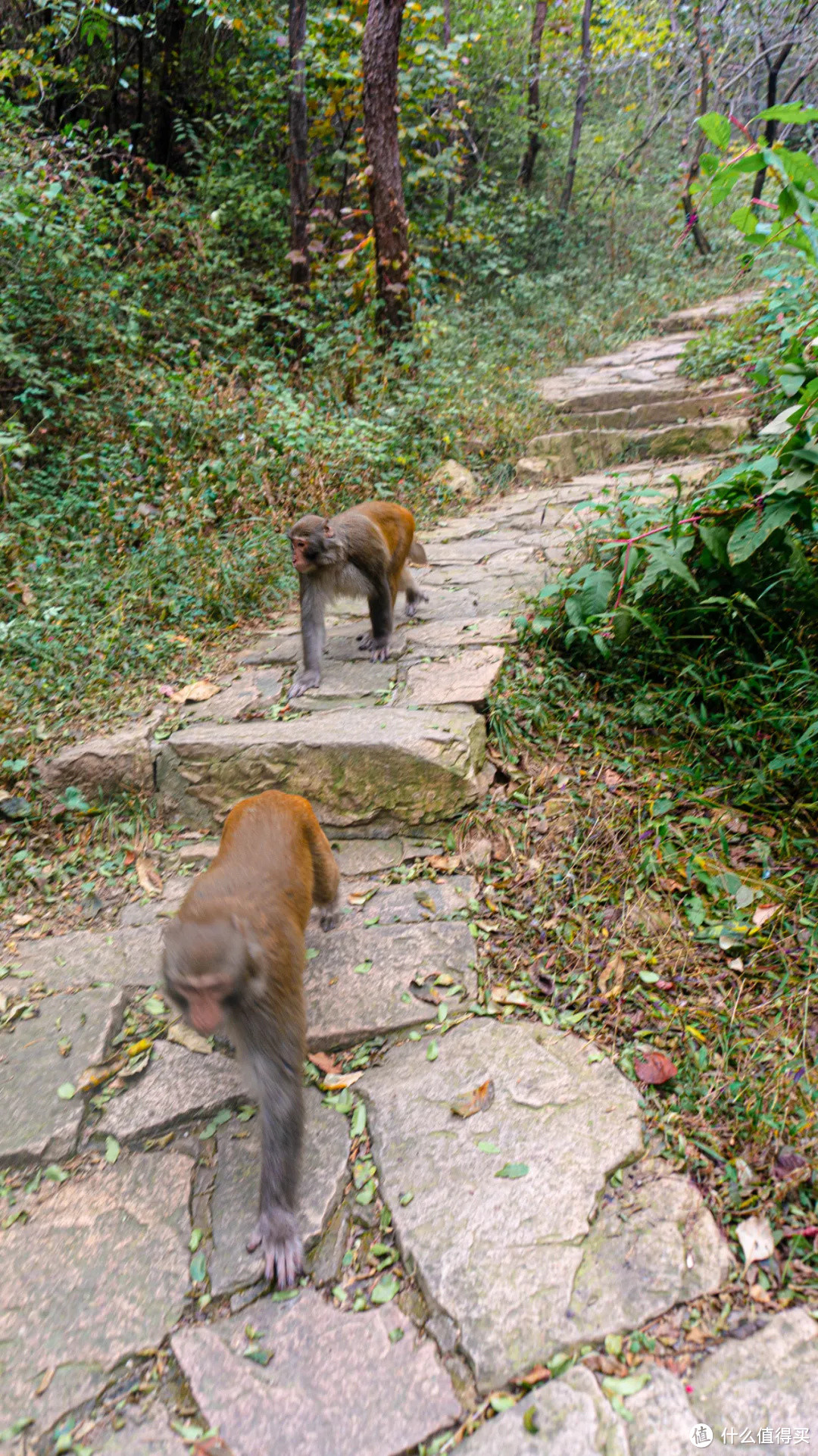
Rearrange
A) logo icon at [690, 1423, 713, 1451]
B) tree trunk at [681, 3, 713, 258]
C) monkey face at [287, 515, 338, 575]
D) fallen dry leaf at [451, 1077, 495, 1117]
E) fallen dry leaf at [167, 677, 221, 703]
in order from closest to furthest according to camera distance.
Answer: logo icon at [690, 1423, 713, 1451], fallen dry leaf at [451, 1077, 495, 1117], monkey face at [287, 515, 338, 575], fallen dry leaf at [167, 677, 221, 703], tree trunk at [681, 3, 713, 258]

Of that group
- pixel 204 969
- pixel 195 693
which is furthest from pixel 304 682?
pixel 204 969

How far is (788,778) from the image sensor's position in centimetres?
373

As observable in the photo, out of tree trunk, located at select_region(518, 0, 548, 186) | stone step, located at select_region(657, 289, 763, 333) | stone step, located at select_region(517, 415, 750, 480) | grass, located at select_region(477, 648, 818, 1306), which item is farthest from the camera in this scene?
tree trunk, located at select_region(518, 0, 548, 186)

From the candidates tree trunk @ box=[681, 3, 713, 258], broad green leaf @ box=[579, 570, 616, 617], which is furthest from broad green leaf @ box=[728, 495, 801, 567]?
tree trunk @ box=[681, 3, 713, 258]

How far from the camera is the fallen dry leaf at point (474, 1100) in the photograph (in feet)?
9.27

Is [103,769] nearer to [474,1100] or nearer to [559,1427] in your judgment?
[474,1100]

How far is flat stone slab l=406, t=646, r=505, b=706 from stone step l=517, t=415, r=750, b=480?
4.39 meters

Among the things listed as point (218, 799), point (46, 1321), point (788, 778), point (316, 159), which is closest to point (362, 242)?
point (316, 159)

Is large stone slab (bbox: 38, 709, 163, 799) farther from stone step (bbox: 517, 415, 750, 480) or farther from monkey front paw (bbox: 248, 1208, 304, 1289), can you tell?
stone step (bbox: 517, 415, 750, 480)

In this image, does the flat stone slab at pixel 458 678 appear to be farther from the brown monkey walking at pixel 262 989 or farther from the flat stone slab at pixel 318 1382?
the flat stone slab at pixel 318 1382

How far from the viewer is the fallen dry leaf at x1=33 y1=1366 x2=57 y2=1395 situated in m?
2.25

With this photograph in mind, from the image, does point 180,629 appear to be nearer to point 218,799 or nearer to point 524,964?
point 218,799

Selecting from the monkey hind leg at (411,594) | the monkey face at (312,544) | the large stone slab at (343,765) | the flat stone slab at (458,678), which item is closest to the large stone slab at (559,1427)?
the large stone slab at (343,765)

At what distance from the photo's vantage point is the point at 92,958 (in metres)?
3.71
